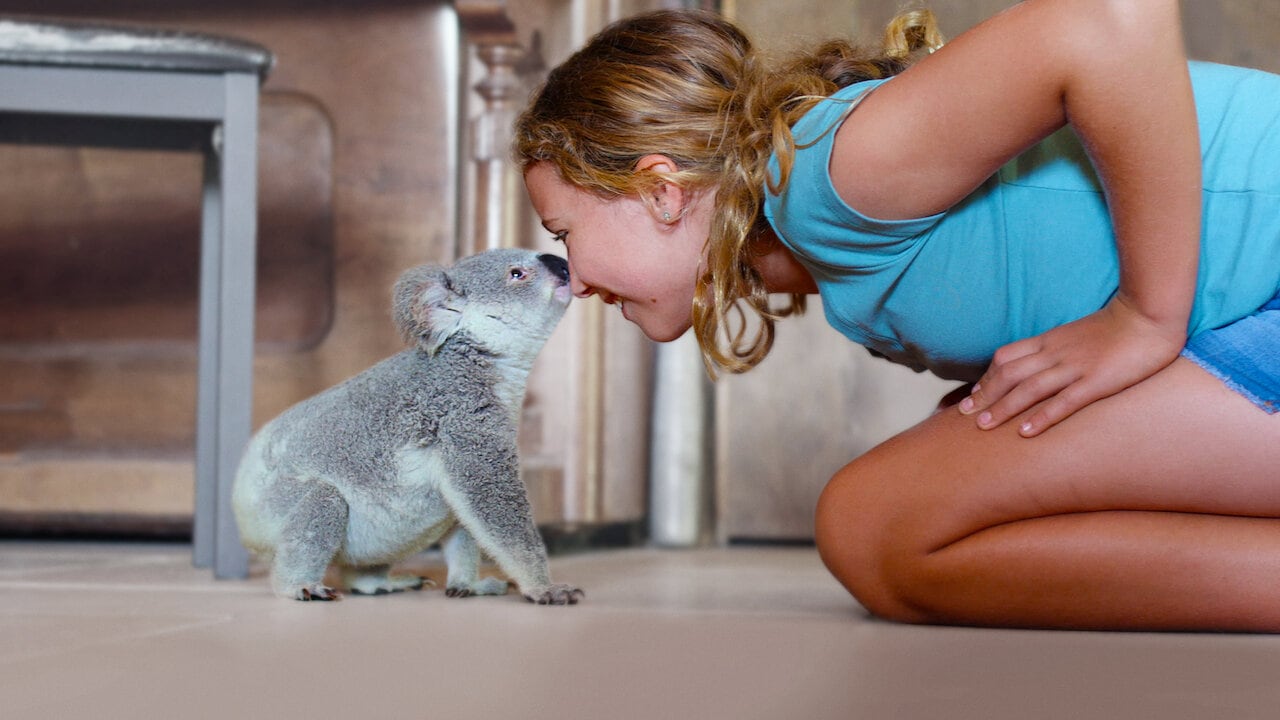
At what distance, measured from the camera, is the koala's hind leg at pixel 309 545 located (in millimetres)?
933

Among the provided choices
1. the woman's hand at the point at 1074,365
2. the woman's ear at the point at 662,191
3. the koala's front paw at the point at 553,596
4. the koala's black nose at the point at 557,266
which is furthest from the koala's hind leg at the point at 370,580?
the woman's hand at the point at 1074,365

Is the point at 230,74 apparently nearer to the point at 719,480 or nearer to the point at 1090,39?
the point at 1090,39

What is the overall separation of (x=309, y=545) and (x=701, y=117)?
48 cm

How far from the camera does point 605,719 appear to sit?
0.46 meters

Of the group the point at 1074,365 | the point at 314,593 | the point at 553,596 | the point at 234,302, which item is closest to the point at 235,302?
the point at 234,302

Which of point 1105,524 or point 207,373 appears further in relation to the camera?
point 207,373

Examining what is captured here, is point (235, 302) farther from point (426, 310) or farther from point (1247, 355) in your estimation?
point (1247, 355)

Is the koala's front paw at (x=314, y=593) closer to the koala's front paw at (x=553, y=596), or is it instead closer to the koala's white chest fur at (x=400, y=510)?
the koala's white chest fur at (x=400, y=510)

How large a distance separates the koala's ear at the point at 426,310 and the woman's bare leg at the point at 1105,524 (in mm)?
413

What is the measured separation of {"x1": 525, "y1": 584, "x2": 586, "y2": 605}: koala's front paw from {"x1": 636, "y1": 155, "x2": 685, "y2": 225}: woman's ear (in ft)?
1.03

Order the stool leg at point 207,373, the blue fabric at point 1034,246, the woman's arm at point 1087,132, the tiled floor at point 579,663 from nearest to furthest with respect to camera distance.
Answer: the tiled floor at point 579,663
the woman's arm at point 1087,132
the blue fabric at point 1034,246
the stool leg at point 207,373

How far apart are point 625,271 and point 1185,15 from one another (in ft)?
4.49

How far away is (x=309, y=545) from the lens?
Answer: 934 mm

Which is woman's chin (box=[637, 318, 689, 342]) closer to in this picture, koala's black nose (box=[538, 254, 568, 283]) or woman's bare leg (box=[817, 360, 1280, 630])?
koala's black nose (box=[538, 254, 568, 283])
